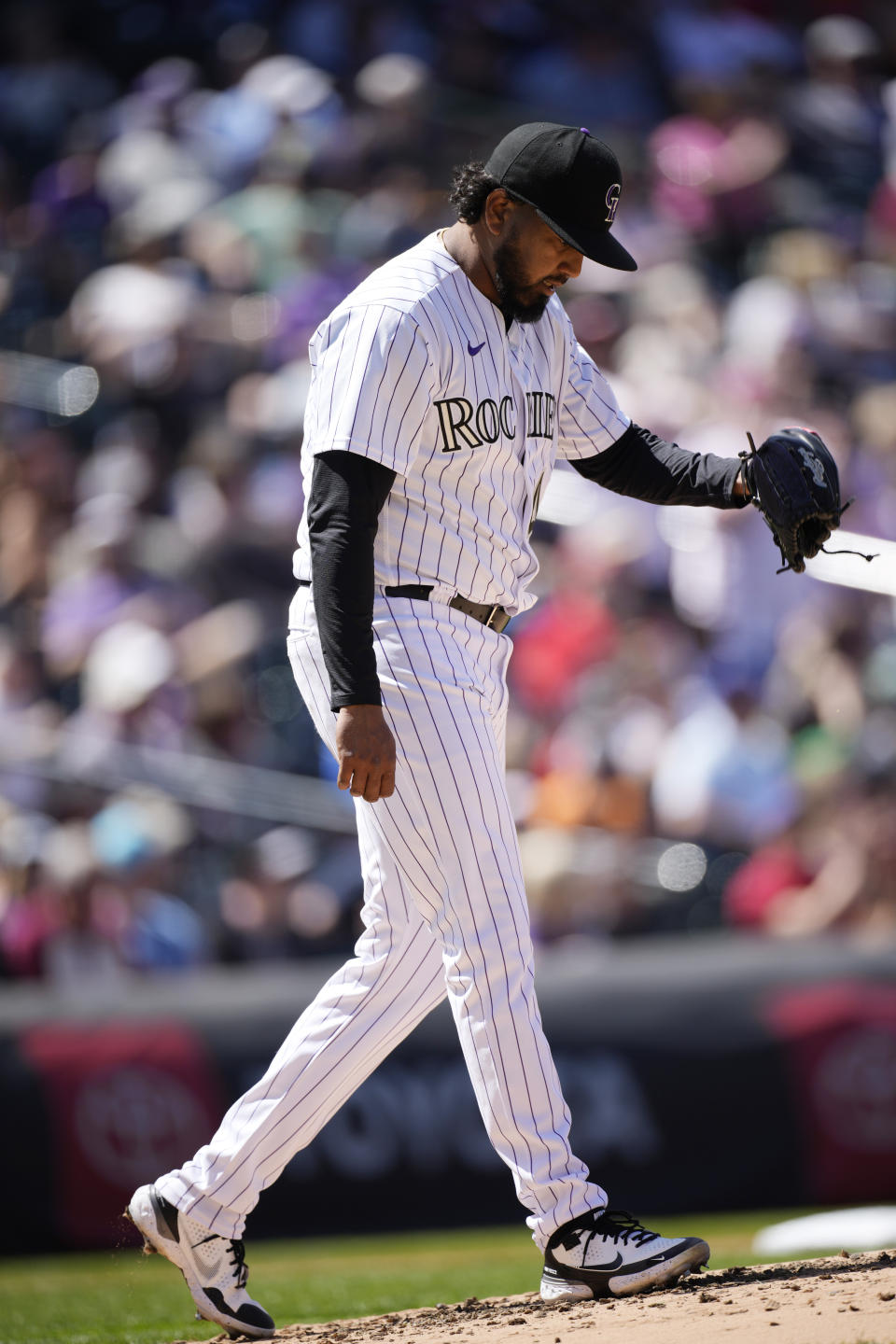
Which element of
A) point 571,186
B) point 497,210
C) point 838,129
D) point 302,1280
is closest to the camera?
point 571,186

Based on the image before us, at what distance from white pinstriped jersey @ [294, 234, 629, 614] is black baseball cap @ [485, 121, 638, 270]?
224mm

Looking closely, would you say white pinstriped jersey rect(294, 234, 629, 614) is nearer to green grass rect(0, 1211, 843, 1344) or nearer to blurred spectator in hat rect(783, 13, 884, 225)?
green grass rect(0, 1211, 843, 1344)

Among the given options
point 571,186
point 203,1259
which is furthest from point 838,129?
point 203,1259

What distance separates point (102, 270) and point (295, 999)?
17.5 ft

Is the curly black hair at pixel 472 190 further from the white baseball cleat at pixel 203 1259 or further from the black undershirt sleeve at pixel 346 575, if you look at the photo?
the white baseball cleat at pixel 203 1259

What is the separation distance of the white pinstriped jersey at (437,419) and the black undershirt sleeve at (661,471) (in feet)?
1.11

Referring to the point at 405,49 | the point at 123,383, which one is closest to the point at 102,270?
the point at 123,383

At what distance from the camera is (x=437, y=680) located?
3199 mm

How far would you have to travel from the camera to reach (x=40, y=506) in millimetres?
8875

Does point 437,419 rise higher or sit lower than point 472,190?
lower

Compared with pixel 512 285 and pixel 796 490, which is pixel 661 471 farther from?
pixel 512 285

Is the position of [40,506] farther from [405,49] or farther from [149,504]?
[405,49]

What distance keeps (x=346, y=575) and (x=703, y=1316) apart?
4.73 ft

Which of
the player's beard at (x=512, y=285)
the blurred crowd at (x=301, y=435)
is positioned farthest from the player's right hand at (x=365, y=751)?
the blurred crowd at (x=301, y=435)
